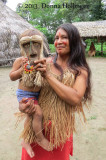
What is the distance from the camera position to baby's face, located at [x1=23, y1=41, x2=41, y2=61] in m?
1.22

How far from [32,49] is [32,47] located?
0.6 inches

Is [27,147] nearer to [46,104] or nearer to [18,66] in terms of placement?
[46,104]

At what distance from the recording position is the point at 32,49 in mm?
1225

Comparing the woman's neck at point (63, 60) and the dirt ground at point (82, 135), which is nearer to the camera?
the woman's neck at point (63, 60)

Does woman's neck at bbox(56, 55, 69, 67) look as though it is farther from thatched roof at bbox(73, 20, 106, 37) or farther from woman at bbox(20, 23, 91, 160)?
thatched roof at bbox(73, 20, 106, 37)

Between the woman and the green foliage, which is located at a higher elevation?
the green foliage

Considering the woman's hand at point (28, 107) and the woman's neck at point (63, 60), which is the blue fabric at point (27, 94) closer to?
the woman's hand at point (28, 107)

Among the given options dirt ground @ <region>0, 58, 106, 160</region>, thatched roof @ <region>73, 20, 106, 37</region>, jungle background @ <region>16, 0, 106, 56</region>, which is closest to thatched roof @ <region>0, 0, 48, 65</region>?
dirt ground @ <region>0, 58, 106, 160</region>

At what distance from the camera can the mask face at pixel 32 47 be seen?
4.00ft

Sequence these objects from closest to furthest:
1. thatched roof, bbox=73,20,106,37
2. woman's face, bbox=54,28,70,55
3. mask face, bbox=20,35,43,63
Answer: mask face, bbox=20,35,43,63
woman's face, bbox=54,28,70,55
thatched roof, bbox=73,20,106,37

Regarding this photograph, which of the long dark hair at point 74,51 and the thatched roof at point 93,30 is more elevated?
the thatched roof at point 93,30

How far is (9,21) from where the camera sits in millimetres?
10086

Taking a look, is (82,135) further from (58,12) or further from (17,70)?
(58,12)

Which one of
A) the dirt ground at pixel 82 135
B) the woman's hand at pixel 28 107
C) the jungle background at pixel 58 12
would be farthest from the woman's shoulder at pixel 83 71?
the jungle background at pixel 58 12
